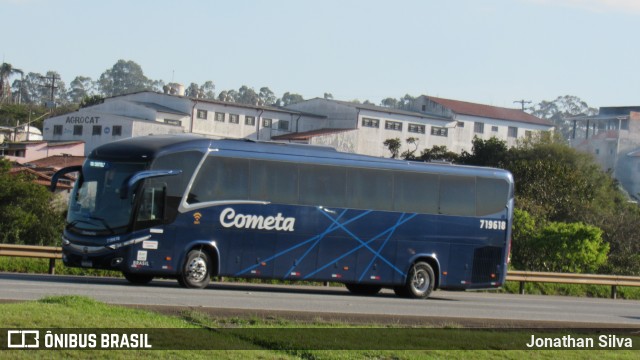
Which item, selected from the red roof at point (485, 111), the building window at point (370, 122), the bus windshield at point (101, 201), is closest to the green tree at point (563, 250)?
the bus windshield at point (101, 201)

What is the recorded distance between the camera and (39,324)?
40.1 feet

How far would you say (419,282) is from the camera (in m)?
26.8

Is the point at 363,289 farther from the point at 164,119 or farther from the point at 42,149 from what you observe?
the point at 164,119

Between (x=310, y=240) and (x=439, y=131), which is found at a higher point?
(x=439, y=131)

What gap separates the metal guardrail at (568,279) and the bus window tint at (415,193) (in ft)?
26.3

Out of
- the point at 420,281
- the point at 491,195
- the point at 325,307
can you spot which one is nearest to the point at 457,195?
the point at 491,195

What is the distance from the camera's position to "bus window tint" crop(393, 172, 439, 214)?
26297 millimetres

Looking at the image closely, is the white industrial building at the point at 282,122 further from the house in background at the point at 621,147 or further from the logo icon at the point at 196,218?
the logo icon at the point at 196,218

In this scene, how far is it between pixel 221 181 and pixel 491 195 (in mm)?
7962

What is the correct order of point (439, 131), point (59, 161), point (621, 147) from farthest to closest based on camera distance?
point (621, 147) < point (439, 131) < point (59, 161)

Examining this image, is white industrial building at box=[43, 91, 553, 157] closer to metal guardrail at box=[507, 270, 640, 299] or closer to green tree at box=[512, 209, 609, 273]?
green tree at box=[512, 209, 609, 273]

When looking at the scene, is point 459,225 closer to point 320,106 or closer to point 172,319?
point 172,319

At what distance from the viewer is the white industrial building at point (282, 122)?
8481 centimetres

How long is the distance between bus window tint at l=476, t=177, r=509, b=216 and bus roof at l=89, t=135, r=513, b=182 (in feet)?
0.93
